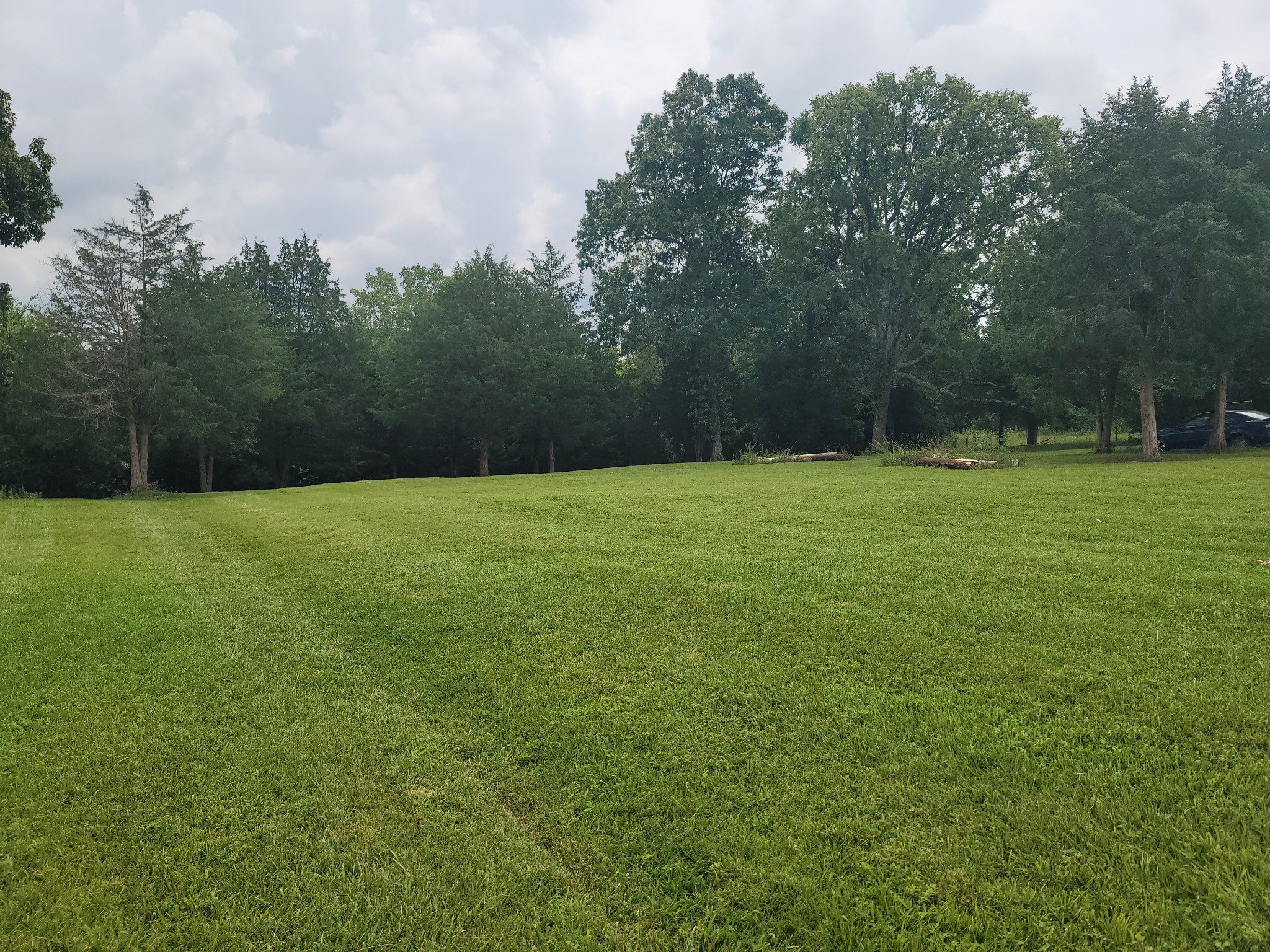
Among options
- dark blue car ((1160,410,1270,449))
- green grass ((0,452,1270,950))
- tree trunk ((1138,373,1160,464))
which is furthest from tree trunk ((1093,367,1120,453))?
green grass ((0,452,1270,950))

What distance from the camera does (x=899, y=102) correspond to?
29219mm

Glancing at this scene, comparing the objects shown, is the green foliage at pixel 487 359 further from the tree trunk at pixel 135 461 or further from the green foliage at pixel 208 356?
→ the tree trunk at pixel 135 461

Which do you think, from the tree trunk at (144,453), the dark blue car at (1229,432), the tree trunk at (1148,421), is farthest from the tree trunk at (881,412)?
the tree trunk at (144,453)

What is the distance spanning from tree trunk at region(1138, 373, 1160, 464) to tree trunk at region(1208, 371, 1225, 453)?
12.2 ft

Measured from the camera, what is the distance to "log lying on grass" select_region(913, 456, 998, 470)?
16.0 metres

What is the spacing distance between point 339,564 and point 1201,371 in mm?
22960

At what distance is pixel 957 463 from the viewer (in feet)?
53.5

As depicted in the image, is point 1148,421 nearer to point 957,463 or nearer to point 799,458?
point 957,463

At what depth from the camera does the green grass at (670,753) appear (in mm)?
2396

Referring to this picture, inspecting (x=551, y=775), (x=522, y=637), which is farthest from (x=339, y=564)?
(x=551, y=775)

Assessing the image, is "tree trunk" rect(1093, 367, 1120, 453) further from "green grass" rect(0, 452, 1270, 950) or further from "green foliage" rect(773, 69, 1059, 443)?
"green grass" rect(0, 452, 1270, 950)

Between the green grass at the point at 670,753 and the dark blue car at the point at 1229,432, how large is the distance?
20.1 m

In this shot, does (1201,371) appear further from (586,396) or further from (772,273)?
(586,396)

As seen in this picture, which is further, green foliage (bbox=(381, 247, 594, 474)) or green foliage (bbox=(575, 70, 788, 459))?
green foliage (bbox=(575, 70, 788, 459))
